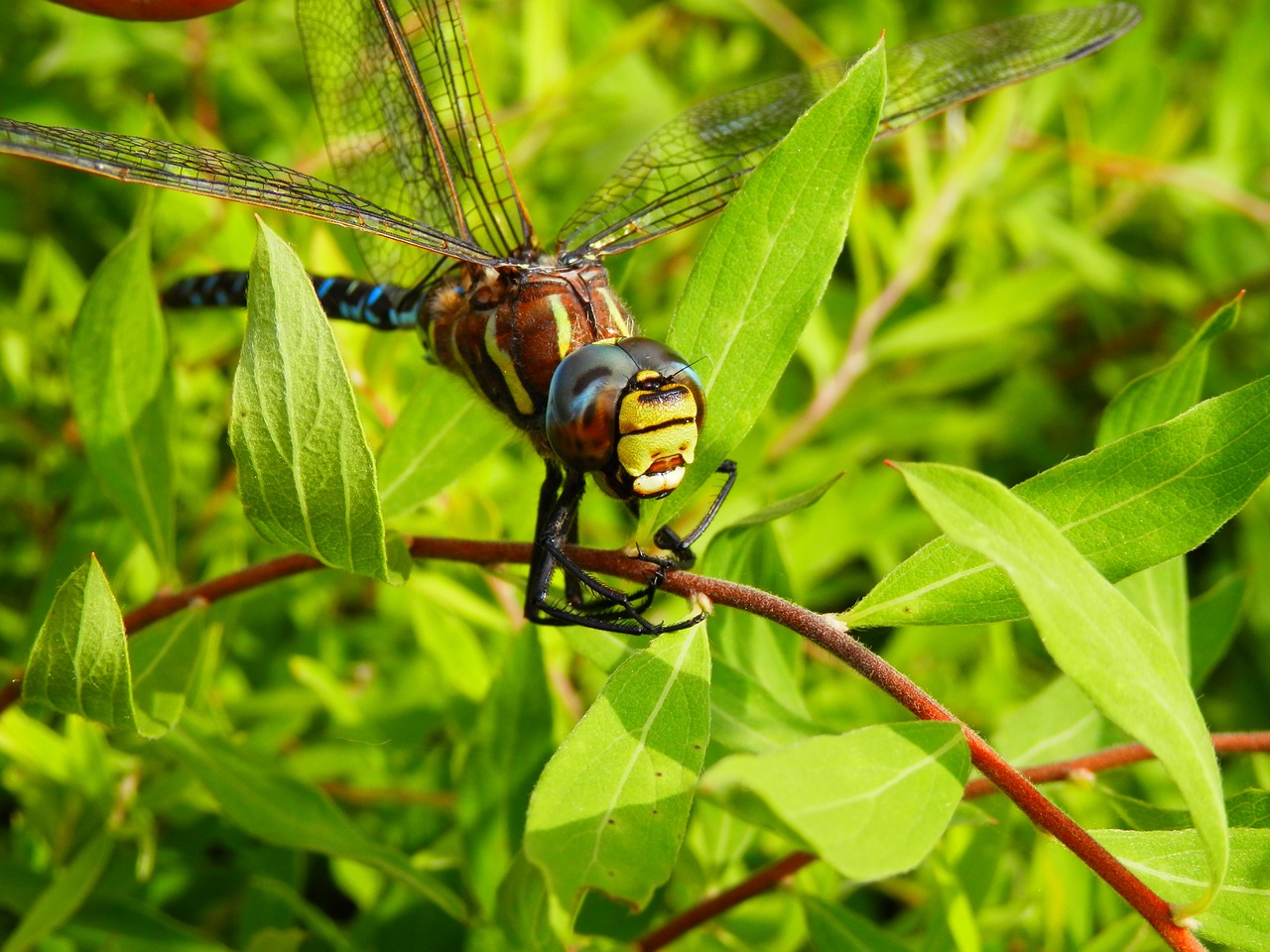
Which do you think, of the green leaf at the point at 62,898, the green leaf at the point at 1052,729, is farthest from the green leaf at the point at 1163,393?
the green leaf at the point at 62,898

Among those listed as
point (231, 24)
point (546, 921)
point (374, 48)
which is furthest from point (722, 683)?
point (231, 24)

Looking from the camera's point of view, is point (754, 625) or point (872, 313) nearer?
point (754, 625)

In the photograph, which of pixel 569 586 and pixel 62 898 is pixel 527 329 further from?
pixel 62 898

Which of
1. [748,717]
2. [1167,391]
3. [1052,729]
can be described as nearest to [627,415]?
[748,717]

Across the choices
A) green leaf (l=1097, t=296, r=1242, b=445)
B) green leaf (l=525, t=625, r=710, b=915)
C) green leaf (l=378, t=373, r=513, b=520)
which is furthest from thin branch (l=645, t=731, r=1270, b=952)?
green leaf (l=378, t=373, r=513, b=520)

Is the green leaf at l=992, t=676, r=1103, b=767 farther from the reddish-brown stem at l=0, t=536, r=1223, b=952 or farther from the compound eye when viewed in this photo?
the compound eye
